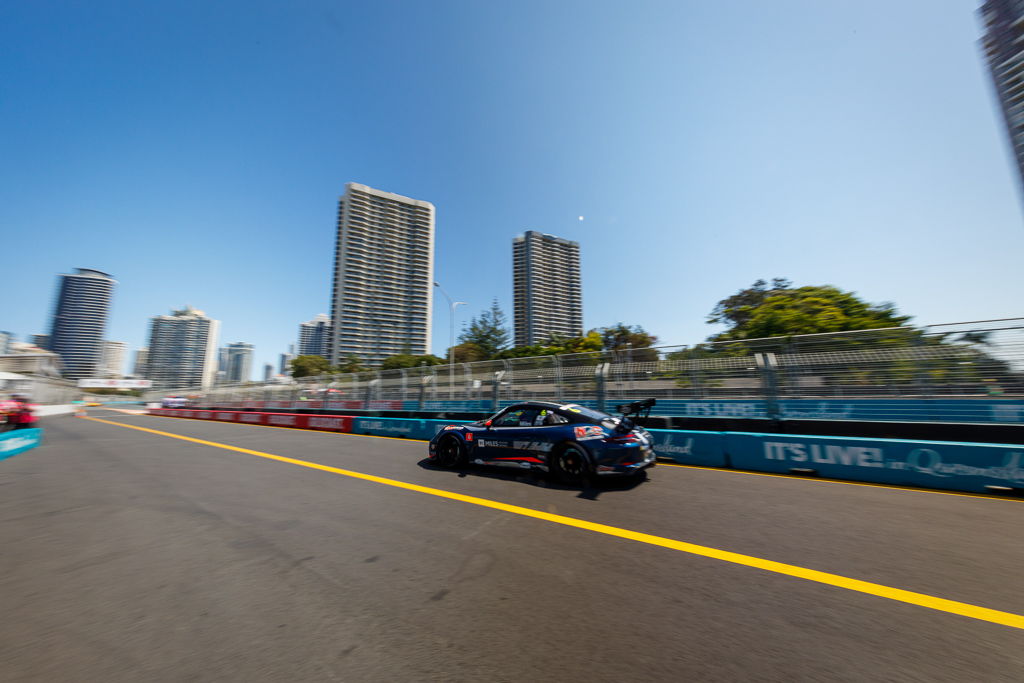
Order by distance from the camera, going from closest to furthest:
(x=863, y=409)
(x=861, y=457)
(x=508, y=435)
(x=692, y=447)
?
(x=861, y=457)
(x=508, y=435)
(x=692, y=447)
(x=863, y=409)

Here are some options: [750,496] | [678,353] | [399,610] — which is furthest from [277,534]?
[678,353]

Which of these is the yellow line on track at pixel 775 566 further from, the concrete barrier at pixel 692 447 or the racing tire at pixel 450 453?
the concrete barrier at pixel 692 447

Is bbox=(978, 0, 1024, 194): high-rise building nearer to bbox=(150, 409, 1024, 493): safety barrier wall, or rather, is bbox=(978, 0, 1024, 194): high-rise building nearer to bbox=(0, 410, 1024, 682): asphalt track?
bbox=(150, 409, 1024, 493): safety barrier wall

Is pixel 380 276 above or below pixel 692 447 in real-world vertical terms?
above

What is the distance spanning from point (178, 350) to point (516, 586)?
24147 cm

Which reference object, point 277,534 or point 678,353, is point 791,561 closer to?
point 277,534

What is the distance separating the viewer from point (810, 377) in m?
7.97

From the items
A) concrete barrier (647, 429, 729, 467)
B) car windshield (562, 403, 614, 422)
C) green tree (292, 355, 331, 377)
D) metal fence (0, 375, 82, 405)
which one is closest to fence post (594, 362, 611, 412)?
concrete barrier (647, 429, 729, 467)

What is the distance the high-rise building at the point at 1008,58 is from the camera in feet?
182

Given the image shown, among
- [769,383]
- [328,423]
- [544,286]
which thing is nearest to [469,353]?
[328,423]

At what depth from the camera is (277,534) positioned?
3734mm

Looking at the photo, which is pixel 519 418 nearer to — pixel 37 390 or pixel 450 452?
pixel 450 452

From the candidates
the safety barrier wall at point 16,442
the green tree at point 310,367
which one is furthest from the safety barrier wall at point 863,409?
the green tree at point 310,367

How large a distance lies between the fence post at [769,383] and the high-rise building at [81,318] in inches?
9767
